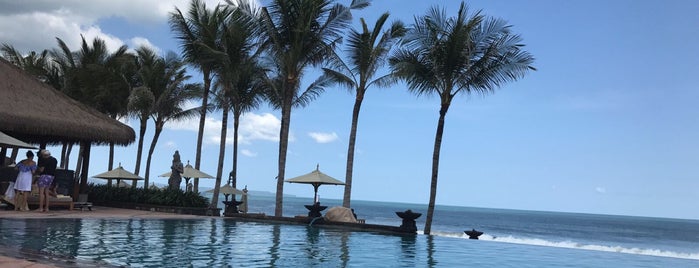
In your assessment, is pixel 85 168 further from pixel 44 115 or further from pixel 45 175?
pixel 45 175

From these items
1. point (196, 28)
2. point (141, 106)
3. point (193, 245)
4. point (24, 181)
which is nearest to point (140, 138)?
point (141, 106)

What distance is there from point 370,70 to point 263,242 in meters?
10.8

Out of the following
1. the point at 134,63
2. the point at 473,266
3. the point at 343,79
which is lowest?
the point at 473,266

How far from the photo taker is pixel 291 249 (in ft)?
33.8

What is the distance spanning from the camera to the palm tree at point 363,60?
2078 centimetres

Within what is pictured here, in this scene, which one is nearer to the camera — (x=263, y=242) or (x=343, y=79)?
(x=263, y=242)

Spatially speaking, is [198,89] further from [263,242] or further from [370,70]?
[263,242]

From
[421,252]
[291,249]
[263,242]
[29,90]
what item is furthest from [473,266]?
[29,90]

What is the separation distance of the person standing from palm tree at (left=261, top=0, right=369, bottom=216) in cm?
723

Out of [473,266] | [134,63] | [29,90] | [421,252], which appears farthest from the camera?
[134,63]

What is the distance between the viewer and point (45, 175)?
1545cm

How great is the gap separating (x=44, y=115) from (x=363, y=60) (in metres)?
10.3

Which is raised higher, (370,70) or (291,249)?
(370,70)

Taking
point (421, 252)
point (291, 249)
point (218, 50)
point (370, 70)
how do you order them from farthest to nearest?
point (218, 50), point (370, 70), point (421, 252), point (291, 249)
